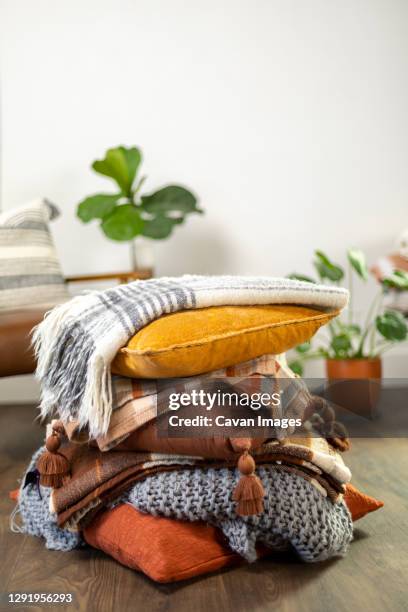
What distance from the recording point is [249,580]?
122 cm

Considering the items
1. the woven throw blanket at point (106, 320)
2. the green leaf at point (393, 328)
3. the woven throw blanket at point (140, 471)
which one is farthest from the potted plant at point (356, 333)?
the woven throw blanket at point (140, 471)

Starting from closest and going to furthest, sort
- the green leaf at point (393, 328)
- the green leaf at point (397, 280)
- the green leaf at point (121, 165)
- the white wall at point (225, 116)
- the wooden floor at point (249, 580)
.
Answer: the wooden floor at point (249, 580), the green leaf at point (397, 280), the green leaf at point (393, 328), the green leaf at point (121, 165), the white wall at point (225, 116)

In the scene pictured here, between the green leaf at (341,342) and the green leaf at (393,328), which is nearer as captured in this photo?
the green leaf at (393,328)

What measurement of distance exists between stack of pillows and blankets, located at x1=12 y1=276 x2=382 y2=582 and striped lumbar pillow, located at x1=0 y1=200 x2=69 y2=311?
1.06 meters

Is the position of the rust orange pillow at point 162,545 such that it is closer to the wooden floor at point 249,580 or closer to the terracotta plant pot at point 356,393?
the wooden floor at point 249,580

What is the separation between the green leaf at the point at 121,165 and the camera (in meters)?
2.76

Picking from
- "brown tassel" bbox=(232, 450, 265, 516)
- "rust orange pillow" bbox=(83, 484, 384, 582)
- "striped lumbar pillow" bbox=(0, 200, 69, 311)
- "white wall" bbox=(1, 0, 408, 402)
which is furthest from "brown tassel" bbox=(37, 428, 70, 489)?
"white wall" bbox=(1, 0, 408, 402)

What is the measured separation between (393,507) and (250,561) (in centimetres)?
42

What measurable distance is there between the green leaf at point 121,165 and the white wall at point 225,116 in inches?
16.3

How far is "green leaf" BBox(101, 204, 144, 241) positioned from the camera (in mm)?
2672

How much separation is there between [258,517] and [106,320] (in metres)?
0.45

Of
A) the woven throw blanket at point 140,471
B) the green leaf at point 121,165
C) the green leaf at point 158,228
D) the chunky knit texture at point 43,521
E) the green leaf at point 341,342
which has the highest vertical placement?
the green leaf at point 121,165

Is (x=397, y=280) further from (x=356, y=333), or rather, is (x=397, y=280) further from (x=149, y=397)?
(x=149, y=397)

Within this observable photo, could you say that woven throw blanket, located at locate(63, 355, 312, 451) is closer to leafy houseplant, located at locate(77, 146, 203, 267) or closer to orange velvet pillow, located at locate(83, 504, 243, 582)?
orange velvet pillow, located at locate(83, 504, 243, 582)
